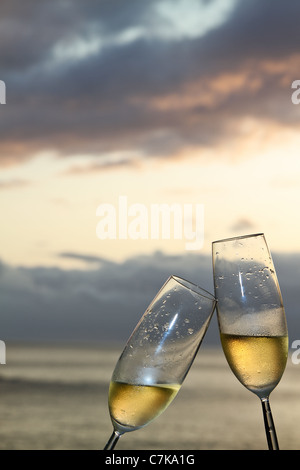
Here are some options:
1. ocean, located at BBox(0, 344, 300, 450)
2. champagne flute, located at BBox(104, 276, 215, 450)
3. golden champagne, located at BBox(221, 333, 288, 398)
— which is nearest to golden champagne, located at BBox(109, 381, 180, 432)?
champagne flute, located at BBox(104, 276, 215, 450)

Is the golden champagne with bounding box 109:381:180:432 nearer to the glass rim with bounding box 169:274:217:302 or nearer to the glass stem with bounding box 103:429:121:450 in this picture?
the glass stem with bounding box 103:429:121:450

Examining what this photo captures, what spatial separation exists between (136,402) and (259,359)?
292mm

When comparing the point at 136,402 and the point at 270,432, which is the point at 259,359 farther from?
the point at 136,402

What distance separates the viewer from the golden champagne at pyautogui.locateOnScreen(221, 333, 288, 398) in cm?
158

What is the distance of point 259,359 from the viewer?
1.58 metres

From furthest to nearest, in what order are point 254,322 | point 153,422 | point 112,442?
point 153,422 < point 254,322 < point 112,442

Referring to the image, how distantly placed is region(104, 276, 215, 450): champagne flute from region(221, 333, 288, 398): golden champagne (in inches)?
3.9

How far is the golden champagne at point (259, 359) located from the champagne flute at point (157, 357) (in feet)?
0.32

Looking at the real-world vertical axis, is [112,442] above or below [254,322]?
below

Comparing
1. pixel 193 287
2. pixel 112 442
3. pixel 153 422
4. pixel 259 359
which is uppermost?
pixel 193 287

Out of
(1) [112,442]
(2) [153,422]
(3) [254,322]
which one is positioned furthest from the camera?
(2) [153,422]

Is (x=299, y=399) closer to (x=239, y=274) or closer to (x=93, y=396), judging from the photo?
(x=93, y=396)

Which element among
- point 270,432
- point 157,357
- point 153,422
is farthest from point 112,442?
point 153,422
